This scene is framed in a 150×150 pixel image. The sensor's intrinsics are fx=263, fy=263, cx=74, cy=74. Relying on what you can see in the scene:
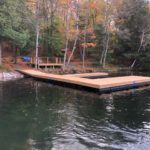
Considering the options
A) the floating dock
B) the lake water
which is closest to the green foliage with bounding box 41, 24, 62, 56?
the floating dock

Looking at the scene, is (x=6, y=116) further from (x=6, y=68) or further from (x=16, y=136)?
(x=6, y=68)

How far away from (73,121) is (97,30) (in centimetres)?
2382

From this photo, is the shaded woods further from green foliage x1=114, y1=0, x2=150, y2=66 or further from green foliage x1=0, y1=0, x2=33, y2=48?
green foliage x1=0, y1=0, x2=33, y2=48

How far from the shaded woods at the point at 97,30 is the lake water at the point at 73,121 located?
15.6 metres

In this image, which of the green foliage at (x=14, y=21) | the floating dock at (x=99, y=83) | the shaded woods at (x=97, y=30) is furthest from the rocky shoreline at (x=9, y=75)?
the shaded woods at (x=97, y=30)

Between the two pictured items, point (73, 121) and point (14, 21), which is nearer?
point (73, 121)

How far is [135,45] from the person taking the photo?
3438cm

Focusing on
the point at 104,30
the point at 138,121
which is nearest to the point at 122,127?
the point at 138,121

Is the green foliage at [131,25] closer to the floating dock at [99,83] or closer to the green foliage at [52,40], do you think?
the green foliage at [52,40]

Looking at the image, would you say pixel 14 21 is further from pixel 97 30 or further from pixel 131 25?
pixel 131 25

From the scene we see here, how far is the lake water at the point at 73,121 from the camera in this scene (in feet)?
26.1

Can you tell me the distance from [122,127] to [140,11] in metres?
26.8

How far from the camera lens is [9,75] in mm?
23344

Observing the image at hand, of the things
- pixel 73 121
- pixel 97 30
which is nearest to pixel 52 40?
pixel 97 30
